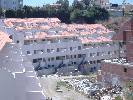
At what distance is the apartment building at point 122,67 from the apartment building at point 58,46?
449 cm

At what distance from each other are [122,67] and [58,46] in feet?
22.5

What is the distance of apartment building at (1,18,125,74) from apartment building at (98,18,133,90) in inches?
177

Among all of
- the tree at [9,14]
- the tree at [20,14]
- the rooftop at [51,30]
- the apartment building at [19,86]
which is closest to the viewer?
the apartment building at [19,86]

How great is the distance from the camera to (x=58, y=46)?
24.8 metres

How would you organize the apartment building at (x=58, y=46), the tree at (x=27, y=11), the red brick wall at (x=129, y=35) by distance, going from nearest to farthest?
the red brick wall at (x=129, y=35) → the apartment building at (x=58, y=46) → the tree at (x=27, y=11)

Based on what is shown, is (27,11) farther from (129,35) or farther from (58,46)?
(129,35)

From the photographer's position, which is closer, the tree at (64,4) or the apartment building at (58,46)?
the apartment building at (58,46)

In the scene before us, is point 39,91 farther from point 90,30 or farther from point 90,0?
point 90,0

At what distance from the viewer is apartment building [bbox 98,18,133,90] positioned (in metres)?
18.5

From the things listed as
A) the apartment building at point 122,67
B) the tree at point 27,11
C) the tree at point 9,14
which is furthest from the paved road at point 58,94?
the tree at point 27,11

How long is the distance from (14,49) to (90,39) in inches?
902

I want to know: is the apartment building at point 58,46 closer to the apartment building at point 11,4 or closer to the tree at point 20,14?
the tree at point 20,14

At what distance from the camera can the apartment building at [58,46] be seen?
23.9m

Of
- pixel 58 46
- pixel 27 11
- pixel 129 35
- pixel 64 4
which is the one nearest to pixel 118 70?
pixel 129 35
